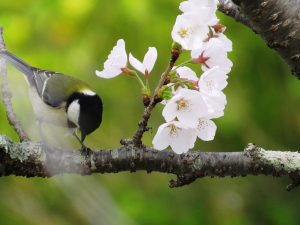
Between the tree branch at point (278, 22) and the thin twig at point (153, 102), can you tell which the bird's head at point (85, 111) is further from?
the tree branch at point (278, 22)

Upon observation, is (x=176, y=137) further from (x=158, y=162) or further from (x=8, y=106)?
(x=8, y=106)

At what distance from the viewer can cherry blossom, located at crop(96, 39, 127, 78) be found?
141cm

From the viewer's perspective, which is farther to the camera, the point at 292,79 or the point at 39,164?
the point at 292,79

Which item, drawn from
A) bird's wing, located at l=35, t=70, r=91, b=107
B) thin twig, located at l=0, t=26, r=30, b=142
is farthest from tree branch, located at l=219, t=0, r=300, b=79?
bird's wing, located at l=35, t=70, r=91, b=107

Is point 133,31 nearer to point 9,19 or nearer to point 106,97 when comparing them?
point 106,97

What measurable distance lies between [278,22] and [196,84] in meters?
0.33

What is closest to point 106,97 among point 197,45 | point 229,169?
point 229,169

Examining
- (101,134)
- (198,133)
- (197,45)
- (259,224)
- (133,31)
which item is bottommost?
(259,224)

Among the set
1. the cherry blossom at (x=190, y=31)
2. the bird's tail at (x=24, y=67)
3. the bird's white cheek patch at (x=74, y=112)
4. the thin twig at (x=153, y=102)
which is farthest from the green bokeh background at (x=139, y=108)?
the cherry blossom at (x=190, y=31)

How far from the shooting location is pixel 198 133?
133 cm

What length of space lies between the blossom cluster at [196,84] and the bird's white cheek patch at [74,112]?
1.22m

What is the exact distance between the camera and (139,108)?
3455 mm

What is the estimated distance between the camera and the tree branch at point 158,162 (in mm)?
1480

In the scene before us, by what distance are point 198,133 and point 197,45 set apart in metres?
0.33
